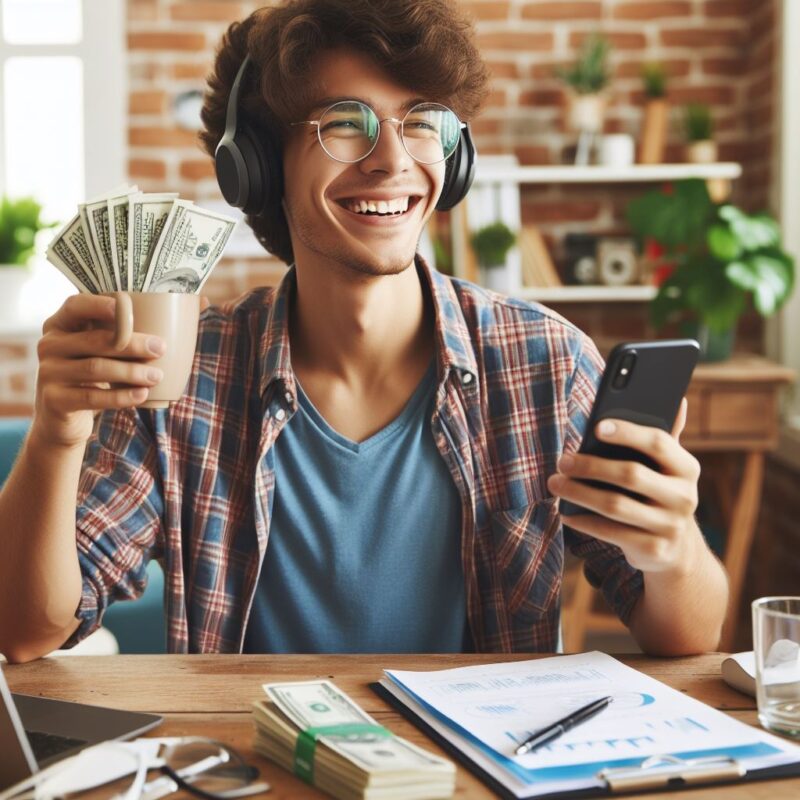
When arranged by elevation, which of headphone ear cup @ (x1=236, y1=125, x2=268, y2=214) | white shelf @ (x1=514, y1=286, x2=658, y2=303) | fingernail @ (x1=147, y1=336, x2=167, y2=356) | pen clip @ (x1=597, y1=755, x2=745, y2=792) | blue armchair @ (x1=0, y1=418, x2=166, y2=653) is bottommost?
blue armchair @ (x1=0, y1=418, x2=166, y2=653)

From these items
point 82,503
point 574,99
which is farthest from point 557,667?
point 574,99

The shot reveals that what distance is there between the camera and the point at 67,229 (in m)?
1.07

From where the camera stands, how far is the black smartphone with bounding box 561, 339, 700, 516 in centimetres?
94

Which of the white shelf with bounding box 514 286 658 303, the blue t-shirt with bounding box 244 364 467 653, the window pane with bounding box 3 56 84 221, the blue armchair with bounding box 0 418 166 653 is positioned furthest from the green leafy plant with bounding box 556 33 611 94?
the blue t-shirt with bounding box 244 364 467 653

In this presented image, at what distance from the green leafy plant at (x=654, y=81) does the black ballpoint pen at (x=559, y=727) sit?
9.03 feet

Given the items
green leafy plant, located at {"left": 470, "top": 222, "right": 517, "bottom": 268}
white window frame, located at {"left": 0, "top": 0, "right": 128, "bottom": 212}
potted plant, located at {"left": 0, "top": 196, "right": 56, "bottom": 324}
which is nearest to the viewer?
green leafy plant, located at {"left": 470, "top": 222, "right": 517, "bottom": 268}

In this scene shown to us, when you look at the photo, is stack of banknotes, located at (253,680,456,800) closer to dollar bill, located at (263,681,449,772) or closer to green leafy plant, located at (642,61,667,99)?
dollar bill, located at (263,681,449,772)

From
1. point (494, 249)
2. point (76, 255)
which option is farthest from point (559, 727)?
point (494, 249)

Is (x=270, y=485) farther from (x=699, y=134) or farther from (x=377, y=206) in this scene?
(x=699, y=134)

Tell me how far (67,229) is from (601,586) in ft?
2.37

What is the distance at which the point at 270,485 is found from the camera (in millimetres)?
1312

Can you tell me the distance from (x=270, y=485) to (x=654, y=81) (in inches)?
95.9

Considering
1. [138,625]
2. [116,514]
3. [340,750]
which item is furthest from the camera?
[138,625]

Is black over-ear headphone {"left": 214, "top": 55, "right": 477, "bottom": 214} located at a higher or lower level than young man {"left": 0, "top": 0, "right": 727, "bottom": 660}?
higher
